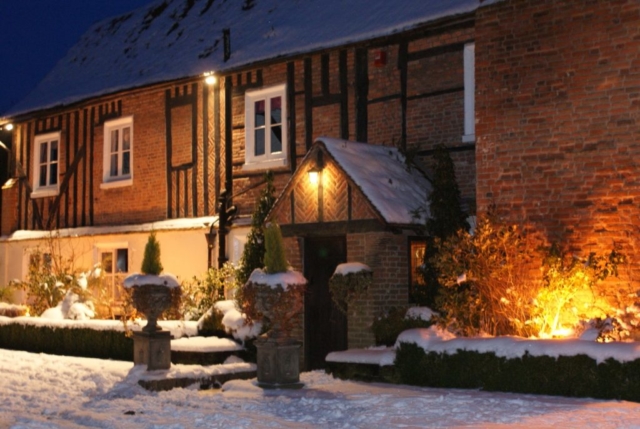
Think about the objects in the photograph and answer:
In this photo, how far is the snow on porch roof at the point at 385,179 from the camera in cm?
1370

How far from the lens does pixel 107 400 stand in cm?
1134

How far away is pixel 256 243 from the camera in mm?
16938

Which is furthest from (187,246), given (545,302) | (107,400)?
(545,302)

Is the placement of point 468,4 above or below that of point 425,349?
above

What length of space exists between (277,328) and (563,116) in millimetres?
→ 4730

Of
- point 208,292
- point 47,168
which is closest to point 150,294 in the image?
point 208,292

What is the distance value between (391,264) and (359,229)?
0.73 meters

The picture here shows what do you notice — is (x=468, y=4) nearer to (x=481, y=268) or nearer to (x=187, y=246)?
(x=481, y=268)

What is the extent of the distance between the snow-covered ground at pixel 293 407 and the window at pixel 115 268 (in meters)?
7.27

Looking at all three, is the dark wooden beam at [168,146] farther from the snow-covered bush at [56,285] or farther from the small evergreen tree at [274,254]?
the small evergreen tree at [274,254]

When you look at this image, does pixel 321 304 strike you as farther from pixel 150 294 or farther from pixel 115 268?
pixel 115 268

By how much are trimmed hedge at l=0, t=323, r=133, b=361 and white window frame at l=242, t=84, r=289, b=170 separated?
13.8ft

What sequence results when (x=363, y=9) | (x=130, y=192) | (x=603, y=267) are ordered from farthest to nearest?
(x=130, y=192)
(x=363, y=9)
(x=603, y=267)

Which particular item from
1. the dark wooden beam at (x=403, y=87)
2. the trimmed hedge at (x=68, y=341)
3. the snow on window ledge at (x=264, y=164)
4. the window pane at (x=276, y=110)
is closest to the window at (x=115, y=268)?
the trimmed hedge at (x=68, y=341)
